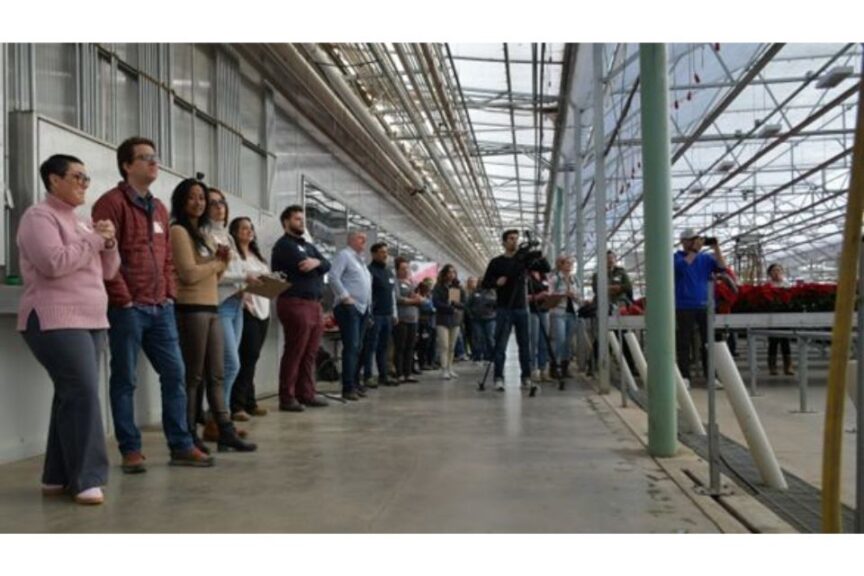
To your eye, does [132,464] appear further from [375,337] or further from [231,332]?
[375,337]

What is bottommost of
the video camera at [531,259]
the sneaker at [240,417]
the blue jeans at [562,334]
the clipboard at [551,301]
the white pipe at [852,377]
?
the sneaker at [240,417]

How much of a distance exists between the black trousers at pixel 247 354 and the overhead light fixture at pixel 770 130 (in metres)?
7.77

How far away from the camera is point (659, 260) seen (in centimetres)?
417

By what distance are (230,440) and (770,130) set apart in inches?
369

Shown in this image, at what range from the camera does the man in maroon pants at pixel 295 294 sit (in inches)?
242

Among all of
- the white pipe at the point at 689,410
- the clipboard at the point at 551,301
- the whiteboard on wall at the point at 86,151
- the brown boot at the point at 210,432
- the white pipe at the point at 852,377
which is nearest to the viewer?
the white pipe at the point at 852,377

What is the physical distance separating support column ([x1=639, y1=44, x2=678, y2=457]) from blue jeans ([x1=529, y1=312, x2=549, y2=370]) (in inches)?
151

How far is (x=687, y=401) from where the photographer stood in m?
4.96

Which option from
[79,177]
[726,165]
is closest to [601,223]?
[79,177]

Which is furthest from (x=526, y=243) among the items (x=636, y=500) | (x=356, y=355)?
(x=636, y=500)

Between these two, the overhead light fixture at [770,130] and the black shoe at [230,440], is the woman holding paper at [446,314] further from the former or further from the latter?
the black shoe at [230,440]

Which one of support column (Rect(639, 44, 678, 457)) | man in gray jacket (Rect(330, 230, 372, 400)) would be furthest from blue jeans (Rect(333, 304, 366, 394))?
support column (Rect(639, 44, 678, 457))

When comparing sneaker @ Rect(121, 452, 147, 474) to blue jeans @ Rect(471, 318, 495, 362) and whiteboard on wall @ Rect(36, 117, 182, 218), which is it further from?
blue jeans @ Rect(471, 318, 495, 362)

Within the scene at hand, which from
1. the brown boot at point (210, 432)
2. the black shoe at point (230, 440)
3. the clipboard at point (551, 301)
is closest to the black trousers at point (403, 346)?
the clipboard at point (551, 301)
